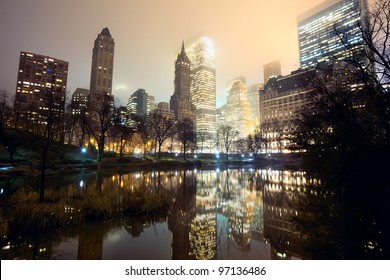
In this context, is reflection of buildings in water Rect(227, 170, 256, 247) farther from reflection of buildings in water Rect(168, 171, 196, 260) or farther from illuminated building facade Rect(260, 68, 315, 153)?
illuminated building facade Rect(260, 68, 315, 153)

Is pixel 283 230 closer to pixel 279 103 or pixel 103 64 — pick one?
pixel 279 103

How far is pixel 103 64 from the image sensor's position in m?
183

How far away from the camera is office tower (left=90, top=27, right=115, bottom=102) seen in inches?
7067

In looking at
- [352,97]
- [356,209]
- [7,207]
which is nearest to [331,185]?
[356,209]

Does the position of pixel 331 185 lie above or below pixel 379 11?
below

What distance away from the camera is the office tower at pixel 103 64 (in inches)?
7067

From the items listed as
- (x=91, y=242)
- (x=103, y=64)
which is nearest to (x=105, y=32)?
(x=103, y=64)

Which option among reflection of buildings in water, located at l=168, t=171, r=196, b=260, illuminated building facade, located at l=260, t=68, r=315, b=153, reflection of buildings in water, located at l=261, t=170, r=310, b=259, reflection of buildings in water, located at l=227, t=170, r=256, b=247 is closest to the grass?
reflection of buildings in water, located at l=168, t=171, r=196, b=260

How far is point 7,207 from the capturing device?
8.47 metres

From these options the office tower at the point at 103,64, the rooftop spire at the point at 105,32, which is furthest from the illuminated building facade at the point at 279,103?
the rooftop spire at the point at 105,32

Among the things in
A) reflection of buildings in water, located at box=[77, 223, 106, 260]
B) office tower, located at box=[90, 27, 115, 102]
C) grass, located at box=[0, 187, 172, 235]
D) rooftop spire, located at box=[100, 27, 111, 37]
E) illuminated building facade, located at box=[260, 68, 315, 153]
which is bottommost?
reflection of buildings in water, located at box=[77, 223, 106, 260]

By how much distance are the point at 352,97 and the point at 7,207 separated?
19232 millimetres

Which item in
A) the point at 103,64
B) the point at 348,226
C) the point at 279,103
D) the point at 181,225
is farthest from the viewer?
the point at 103,64
